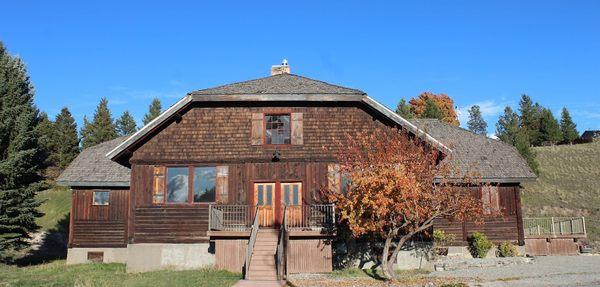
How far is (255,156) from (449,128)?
51.8 feet

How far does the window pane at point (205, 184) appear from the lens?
2202cm

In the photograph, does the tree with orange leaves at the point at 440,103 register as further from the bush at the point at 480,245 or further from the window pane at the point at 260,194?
the window pane at the point at 260,194

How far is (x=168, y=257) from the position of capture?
70.8ft

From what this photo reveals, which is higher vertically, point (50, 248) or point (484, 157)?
point (484, 157)

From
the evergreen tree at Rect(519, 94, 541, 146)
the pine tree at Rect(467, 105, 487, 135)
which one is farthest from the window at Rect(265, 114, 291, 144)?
the pine tree at Rect(467, 105, 487, 135)

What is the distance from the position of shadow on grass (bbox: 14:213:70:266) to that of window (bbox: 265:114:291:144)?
15047 mm

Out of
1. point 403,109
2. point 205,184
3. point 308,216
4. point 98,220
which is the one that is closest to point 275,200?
point 308,216

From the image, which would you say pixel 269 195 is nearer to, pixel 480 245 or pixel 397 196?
pixel 397 196

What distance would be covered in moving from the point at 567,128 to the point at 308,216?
243 feet

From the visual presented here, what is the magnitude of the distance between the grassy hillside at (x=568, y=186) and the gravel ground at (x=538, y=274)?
1030cm

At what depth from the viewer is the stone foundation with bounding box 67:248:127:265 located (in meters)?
27.0

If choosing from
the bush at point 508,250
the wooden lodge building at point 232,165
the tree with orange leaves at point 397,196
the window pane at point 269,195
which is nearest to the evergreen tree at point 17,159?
the wooden lodge building at point 232,165

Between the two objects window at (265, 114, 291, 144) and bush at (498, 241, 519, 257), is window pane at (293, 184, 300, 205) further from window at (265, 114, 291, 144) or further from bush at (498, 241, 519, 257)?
bush at (498, 241, 519, 257)

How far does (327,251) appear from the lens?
2058 cm
